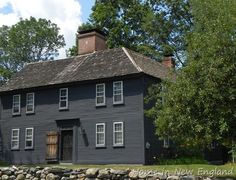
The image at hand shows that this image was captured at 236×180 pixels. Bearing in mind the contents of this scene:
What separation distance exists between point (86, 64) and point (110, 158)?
7258 mm

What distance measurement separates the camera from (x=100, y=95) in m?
28.6

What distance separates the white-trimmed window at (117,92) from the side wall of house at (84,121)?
0.26 meters

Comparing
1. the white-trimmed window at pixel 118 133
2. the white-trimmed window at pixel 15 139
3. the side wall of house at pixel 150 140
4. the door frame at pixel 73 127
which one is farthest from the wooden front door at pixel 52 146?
the side wall of house at pixel 150 140

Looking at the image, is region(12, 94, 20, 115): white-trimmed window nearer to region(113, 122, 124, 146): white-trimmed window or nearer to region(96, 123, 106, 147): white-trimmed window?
region(96, 123, 106, 147): white-trimmed window

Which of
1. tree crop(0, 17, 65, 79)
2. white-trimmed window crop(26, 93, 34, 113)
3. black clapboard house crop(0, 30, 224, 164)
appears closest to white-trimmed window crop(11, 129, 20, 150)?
black clapboard house crop(0, 30, 224, 164)

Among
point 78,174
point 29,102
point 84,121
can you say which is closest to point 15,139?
point 29,102

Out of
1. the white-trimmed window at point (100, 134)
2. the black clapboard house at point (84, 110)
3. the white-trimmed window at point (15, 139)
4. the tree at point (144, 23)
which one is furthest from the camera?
the tree at point (144, 23)

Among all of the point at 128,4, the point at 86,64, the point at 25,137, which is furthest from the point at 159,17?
the point at 25,137

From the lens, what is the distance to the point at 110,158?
2755 cm

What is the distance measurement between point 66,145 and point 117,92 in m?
5.23

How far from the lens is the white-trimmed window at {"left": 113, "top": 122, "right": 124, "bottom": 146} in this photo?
27.3 metres

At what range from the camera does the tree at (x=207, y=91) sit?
16.1 meters

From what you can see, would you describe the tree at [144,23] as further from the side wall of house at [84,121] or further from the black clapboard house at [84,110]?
the side wall of house at [84,121]

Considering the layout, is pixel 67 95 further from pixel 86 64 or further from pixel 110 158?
pixel 110 158
